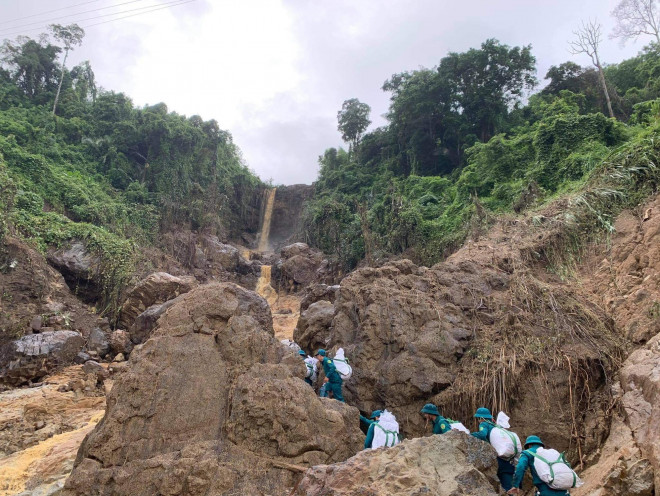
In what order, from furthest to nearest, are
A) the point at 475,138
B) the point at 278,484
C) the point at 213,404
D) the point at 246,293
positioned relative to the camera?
the point at 475,138 → the point at 246,293 → the point at 213,404 → the point at 278,484

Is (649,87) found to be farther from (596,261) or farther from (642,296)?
(642,296)

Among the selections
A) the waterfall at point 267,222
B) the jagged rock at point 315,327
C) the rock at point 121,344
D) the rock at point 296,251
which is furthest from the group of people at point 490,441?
the waterfall at point 267,222

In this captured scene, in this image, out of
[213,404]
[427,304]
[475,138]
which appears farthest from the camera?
[475,138]

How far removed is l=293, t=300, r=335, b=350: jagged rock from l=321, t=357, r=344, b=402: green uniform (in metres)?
2.55

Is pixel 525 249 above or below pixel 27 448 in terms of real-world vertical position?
above

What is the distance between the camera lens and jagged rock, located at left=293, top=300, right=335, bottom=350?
855cm

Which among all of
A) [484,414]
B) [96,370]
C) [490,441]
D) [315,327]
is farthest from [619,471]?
[96,370]

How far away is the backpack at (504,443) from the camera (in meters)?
3.98

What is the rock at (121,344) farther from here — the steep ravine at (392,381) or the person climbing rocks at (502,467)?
the person climbing rocks at (502,467)

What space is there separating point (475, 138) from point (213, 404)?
26194 mm

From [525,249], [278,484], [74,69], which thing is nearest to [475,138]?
[525,249]

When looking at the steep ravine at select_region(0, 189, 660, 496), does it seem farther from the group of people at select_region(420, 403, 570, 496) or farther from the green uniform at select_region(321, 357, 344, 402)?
the group of people at select_region(420, 403, 570, 496)

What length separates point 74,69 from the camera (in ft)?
115

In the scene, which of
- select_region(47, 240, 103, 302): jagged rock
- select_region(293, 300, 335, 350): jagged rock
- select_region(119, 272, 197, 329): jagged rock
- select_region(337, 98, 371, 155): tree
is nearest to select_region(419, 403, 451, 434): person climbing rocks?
select_region(293, 300, 335, 350): jagged rock
